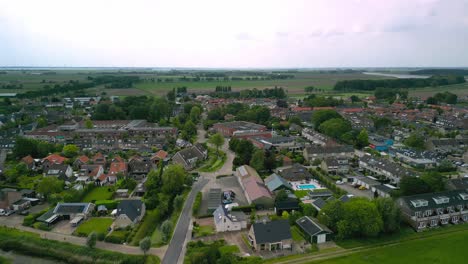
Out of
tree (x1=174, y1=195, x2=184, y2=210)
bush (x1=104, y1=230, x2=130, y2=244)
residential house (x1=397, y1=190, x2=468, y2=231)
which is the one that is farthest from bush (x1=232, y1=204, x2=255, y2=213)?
residential house (x1=397, y1=190, x2=468, y2=231)

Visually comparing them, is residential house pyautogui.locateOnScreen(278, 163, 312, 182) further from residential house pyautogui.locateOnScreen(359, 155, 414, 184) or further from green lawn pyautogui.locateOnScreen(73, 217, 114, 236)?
green lawn pyautogui.locateOnScreen(73, 217, 114, 236)

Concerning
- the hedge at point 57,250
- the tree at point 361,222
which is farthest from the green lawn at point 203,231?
the tree at point 361,222

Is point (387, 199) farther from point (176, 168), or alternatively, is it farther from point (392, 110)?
point (392, 110)

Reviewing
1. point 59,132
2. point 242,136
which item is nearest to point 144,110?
point 59,132

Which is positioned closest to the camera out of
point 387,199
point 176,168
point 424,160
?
point 387,199

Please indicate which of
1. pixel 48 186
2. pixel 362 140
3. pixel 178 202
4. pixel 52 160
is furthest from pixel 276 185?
pixel 52 160

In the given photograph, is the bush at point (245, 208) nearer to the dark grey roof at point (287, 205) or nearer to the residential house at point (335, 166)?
the dark grey roof at point (287, 205)

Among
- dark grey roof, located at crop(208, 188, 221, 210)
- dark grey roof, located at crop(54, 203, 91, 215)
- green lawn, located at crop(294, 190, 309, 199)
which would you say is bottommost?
green lawn, located at crop(294, 190, 309, 199)
